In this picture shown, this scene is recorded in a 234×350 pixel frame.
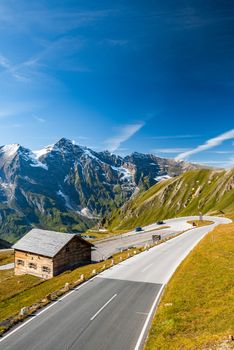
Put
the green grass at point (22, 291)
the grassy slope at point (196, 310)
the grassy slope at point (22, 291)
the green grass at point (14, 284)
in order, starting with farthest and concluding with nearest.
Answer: the green grass at point (14, 284) < the grassy slope at point (22, 291) < the green grass at point (22, 291) < the grassy slope at point (196, 310)

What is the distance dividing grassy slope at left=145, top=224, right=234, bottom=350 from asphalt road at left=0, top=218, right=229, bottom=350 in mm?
1486

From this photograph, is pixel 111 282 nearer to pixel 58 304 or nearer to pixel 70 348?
pixel 58 304

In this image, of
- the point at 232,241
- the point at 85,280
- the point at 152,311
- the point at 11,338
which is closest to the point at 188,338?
the point at 152,311

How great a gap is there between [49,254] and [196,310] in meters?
35.1

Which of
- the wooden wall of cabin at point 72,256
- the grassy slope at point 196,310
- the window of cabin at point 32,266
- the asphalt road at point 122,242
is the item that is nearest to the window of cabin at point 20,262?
the window of cabin at point 32,266

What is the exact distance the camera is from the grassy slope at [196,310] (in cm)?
1695

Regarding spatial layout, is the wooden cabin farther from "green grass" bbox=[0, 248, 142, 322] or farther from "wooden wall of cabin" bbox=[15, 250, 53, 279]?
"green grass" bbox=[0, 248, 142, 322]

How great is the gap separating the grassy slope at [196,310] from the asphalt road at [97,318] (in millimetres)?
1486

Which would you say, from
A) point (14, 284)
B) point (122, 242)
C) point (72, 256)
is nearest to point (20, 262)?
point (14, 284)

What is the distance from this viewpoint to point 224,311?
20953 mm

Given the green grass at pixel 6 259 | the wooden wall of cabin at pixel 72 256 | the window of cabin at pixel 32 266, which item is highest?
the wooden wall of cabin at pixel 72 256

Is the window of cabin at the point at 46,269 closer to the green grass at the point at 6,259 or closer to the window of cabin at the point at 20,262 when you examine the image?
the window of cabin at the point at 20,262

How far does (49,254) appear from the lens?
170 ft

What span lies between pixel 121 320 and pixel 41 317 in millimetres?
6487
